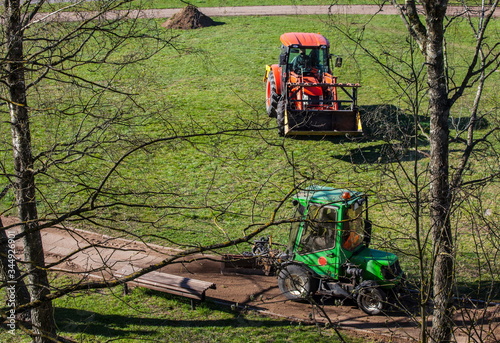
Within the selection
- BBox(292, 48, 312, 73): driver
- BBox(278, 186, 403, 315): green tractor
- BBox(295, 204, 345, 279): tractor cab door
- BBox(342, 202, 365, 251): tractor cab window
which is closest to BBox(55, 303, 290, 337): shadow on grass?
BBox(278, 186, 403, 315): green tractor

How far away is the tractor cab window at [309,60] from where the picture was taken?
1764 cm

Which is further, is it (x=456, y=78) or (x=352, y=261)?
(x=456, y=78)

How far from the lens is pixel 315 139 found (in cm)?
1700

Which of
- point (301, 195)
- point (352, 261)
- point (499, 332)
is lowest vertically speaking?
point (499, 332)

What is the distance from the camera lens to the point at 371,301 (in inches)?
351

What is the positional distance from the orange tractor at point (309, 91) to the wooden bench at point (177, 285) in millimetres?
5799

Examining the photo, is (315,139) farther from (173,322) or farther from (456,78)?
(173,322)

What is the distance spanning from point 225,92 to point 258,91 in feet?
4.11

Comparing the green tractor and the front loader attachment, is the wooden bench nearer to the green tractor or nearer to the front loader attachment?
the green tractor

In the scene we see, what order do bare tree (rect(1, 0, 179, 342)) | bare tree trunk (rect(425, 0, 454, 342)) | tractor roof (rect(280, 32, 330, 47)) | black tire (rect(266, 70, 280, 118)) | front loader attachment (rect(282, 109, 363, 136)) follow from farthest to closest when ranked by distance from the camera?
tractor roof (rect(280, 32, 330, 47)) → black tire (rect(266, 70, 280, 118)) → front loader attachment (rect(282, 109, 363, 136)) → bare tree trunk (rect(425, 0, 454, 342)) → bare tree (rect(1, 0, 179, 342))

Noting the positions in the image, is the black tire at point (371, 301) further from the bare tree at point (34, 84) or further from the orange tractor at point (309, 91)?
the orange tractor at point (309, 91)

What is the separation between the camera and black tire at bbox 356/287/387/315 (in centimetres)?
879

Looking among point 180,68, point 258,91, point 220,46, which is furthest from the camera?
point 220,46

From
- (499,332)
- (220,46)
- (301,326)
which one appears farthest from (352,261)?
(220,46)
